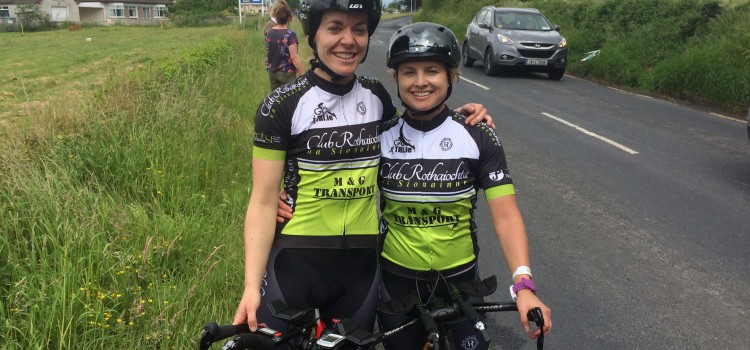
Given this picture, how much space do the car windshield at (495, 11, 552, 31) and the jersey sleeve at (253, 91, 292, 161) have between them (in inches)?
574

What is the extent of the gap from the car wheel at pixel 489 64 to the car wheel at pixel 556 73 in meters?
1.46

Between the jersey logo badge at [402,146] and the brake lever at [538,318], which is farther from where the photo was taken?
the jersey logo badge at [402,146]

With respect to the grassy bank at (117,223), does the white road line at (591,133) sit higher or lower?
lower

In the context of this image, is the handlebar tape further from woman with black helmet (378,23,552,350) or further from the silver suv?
the silver suv

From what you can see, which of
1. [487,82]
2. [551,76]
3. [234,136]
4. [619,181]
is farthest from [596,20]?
[234,136]

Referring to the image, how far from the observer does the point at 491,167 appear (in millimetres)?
2029

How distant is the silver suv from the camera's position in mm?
14500

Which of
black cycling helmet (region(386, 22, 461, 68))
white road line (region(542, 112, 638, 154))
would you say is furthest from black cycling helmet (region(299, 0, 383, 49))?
white road line (region(542, 112, 638, 154))

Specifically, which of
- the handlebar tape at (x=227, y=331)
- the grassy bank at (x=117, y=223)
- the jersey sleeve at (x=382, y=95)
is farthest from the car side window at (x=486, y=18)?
the handlebar tape at (x=227, y=331)

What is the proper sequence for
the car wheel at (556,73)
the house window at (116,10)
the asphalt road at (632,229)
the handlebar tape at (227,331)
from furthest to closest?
the house window at (116,10)
the car wheel at (556,73)
the asphalt road at (632,229)
the handlebar tape at (227,331)

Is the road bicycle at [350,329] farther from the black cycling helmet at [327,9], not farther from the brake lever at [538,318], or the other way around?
the black cycling helmet at [327,9]

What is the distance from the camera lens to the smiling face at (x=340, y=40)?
6.38ft

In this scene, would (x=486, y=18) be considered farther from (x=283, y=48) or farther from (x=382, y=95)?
(x=382, y=95)

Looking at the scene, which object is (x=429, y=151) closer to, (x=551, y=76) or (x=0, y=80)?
(x=551, y=76)
